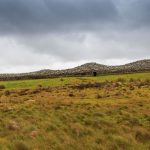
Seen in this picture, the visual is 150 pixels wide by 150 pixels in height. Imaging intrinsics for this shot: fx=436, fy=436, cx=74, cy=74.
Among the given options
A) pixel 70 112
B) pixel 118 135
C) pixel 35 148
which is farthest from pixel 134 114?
pixel 35 148

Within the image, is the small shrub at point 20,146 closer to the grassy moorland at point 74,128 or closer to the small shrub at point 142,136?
the grassy moorland at point 74,128

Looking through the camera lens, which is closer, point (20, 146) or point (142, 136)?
point (20, 146)

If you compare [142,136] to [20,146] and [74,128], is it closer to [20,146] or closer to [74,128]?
[74,128]

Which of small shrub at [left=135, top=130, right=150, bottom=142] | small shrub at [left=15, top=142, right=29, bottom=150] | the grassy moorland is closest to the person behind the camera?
small shrub at [left=15, top=142, right=29, bottom=150]

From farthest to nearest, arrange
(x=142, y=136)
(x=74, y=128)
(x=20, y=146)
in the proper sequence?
(x=74, y=128) → (x=142, y=136) → (x=20, y=146)

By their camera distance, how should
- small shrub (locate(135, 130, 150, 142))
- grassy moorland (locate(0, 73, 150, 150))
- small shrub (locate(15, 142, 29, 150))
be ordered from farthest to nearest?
small shrub (locate(135, 130, 150, 142)) < grassy moorland (locate(0, 73, 150, 150)) < small shrub (locate(15, 142, 29, 150))

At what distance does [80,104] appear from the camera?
35.0m

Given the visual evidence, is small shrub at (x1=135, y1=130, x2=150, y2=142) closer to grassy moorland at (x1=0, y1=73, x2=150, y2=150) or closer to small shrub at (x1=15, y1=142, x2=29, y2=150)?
grassy moorland at (x1=0, y1=73, x2=150, y2=150)

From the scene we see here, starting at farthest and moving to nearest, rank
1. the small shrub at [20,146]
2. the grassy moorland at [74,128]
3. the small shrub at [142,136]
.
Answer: the small shrub at [142,136] < the grassy moorland at [74,128] < the small shrub at [20,146]

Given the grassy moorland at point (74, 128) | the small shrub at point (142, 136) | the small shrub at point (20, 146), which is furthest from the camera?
the small shrub at point (142, 136)

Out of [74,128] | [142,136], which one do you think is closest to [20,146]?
[74,128]

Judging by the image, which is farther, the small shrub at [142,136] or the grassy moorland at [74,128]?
the small shrub at [142,136]

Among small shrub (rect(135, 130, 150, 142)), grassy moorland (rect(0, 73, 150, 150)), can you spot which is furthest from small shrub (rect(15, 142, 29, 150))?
small shrub (rect(135, 130, 150, 142))

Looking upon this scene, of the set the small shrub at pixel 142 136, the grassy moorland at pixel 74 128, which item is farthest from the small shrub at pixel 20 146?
the small shrub at pixel 142 136
